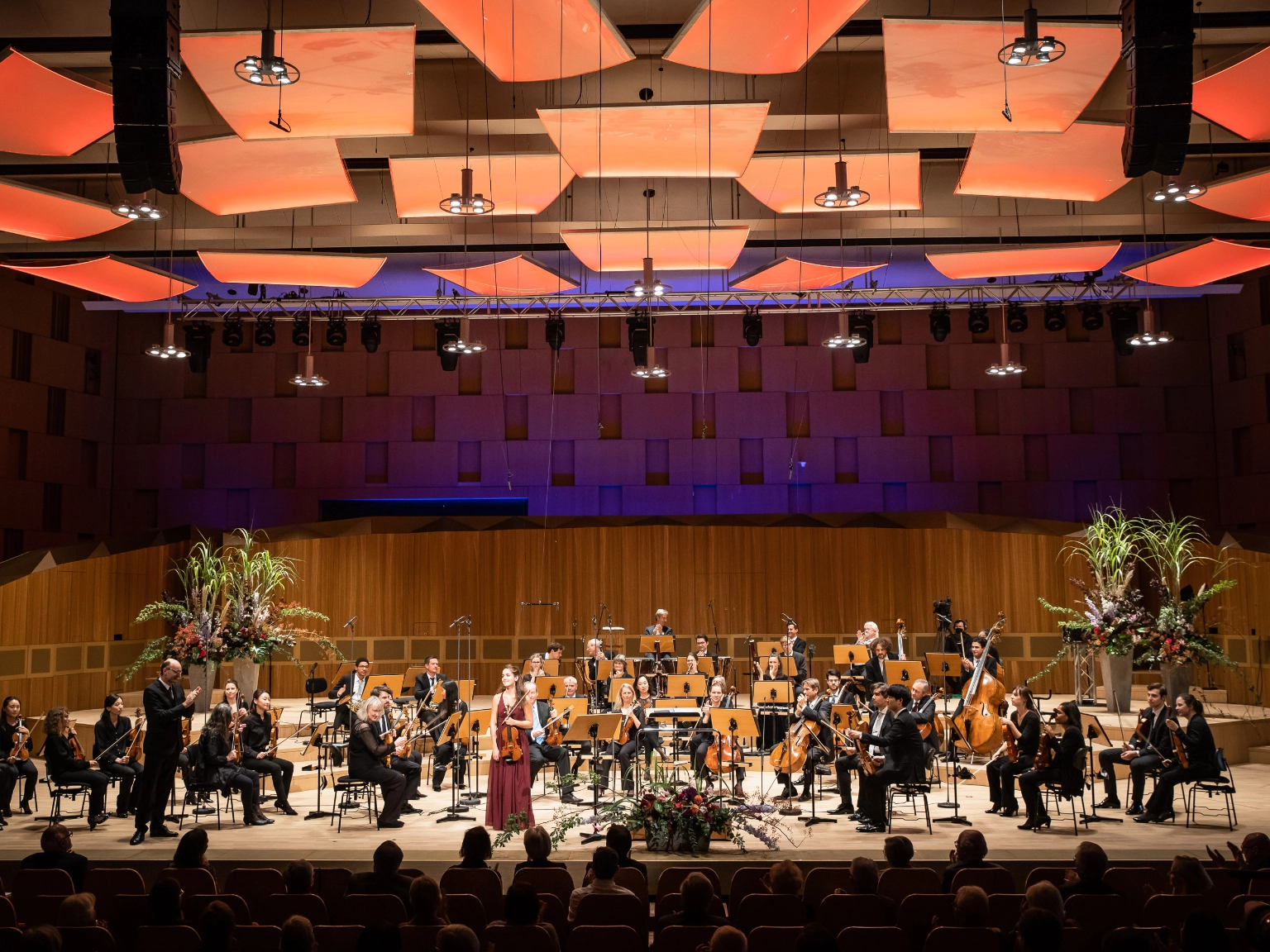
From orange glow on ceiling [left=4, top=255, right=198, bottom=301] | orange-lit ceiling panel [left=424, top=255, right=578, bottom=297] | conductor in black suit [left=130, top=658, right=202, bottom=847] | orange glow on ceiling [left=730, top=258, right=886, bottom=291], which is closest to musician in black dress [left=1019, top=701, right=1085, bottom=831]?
orange glow on ceiling [left=730, top=258, right=886, bottom=291]

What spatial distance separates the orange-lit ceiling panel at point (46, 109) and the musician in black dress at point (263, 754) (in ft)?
16.8

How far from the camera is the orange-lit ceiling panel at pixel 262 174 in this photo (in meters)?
9.23

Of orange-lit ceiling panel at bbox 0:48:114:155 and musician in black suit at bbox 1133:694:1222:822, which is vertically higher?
orange-lit ceiling panel at bbox 0:48:114:155

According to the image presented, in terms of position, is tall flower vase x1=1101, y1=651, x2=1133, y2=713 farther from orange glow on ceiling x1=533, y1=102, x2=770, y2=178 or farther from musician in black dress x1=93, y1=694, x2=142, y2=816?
musician in black dress x1=93, y1=694, x2=142, y2=816

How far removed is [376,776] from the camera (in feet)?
29.7

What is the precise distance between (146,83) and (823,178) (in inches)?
242

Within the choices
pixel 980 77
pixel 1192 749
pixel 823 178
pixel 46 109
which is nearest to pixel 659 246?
pixel 823 178

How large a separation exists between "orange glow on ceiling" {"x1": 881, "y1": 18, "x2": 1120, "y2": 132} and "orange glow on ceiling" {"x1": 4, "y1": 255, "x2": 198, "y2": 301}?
811 cm

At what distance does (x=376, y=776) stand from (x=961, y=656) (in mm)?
7097

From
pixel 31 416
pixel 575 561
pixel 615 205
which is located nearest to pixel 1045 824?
pixel 615 205

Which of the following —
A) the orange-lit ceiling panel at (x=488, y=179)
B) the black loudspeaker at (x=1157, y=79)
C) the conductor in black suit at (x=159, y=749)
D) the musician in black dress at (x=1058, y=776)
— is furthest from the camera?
the orange-lit ceiling panel at (x=488, y=179)

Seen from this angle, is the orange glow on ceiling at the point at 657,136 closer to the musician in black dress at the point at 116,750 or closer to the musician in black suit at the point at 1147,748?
the musician in black suit at the point at 1147,748

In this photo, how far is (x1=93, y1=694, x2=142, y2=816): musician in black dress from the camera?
375 inches

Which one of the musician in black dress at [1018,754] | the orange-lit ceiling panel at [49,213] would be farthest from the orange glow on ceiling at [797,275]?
the orange-lit ceiling panel at [49,213]
